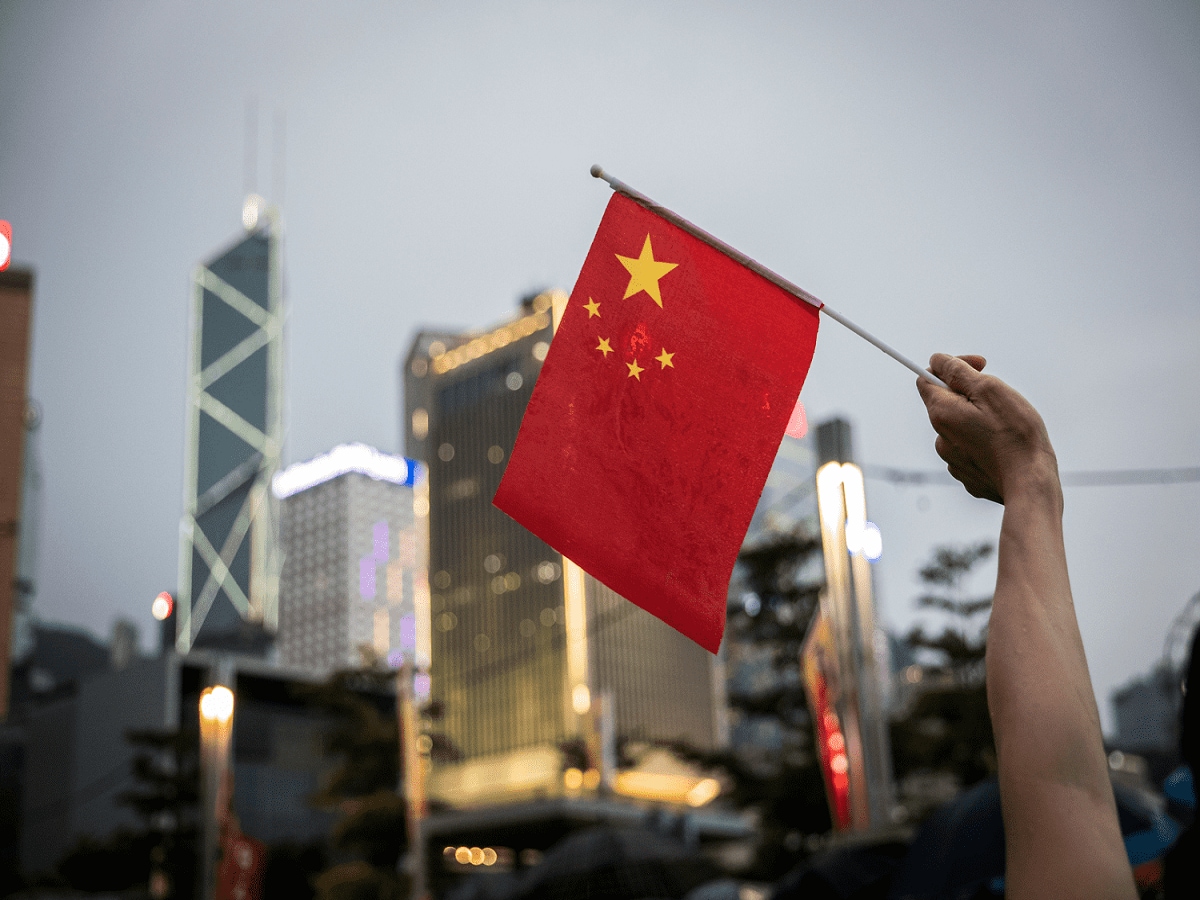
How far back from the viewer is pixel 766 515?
29.2 meters

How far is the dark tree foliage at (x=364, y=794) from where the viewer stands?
24.5 m

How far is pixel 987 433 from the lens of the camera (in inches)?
64.9

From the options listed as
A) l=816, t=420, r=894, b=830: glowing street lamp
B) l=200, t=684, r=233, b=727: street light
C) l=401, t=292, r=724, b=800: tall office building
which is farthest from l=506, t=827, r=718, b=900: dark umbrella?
l=401, t=292, r=724, b=800: tall office building

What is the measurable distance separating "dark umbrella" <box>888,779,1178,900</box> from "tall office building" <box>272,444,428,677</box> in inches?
3663

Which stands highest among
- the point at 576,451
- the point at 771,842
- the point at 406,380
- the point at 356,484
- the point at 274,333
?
the point at 274,333

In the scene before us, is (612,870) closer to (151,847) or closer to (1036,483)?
(1036,483)

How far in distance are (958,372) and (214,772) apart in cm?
1473

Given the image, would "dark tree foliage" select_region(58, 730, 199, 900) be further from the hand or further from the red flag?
the hand

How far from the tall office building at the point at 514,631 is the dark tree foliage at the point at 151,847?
5595 cm

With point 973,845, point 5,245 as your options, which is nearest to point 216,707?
point 5,245

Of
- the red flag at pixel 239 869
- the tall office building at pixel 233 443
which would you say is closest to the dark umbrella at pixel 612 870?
the red flag at pixel 239 869

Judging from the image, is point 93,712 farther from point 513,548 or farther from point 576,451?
point 576,451

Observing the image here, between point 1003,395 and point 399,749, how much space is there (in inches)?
1009

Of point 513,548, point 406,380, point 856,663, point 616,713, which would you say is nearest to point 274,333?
point 406,380
